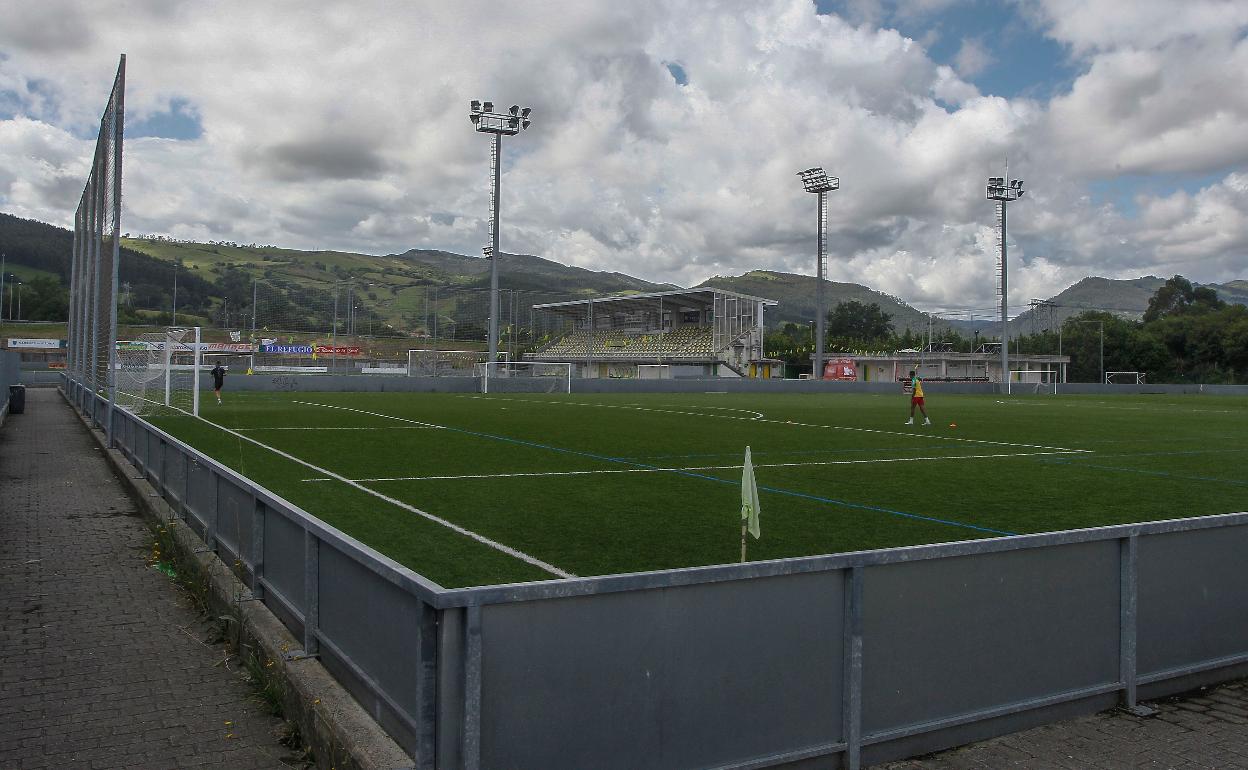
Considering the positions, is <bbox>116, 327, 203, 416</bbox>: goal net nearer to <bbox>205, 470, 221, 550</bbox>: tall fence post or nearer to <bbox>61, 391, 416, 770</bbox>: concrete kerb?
<bbox>205, 470, 221, 550</bbox>: tall fence post

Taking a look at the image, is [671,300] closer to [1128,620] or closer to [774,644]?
[1128,620]

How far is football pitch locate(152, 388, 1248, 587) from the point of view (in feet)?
31.6

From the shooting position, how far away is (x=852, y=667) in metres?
4.36

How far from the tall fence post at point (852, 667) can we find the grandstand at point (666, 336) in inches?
3091

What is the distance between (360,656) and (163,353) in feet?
107

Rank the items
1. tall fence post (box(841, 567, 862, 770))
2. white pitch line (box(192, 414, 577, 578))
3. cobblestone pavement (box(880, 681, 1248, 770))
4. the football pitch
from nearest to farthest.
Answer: tall fence post (box(841, 567, 862, 770)) → cobblestone pavement (box(880, 681, 1248, 770)) → white pitch line (box(192, 414, 577, 578)) → the football pitch

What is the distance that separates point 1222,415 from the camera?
37875 mm

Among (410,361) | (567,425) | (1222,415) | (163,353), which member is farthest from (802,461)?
(410,361)

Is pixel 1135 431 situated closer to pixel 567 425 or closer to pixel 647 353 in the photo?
pixel 567 425

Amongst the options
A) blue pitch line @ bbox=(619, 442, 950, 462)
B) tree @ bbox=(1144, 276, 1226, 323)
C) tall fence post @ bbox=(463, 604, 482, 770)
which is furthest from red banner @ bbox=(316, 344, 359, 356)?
tree @ bbox=(1144, 276, 1226, 323)

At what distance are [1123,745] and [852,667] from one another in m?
1.71

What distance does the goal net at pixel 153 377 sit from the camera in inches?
1059

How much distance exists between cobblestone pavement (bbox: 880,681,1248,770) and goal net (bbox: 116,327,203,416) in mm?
24146

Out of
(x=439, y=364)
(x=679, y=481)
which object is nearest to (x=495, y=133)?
(x=439, y=364)
